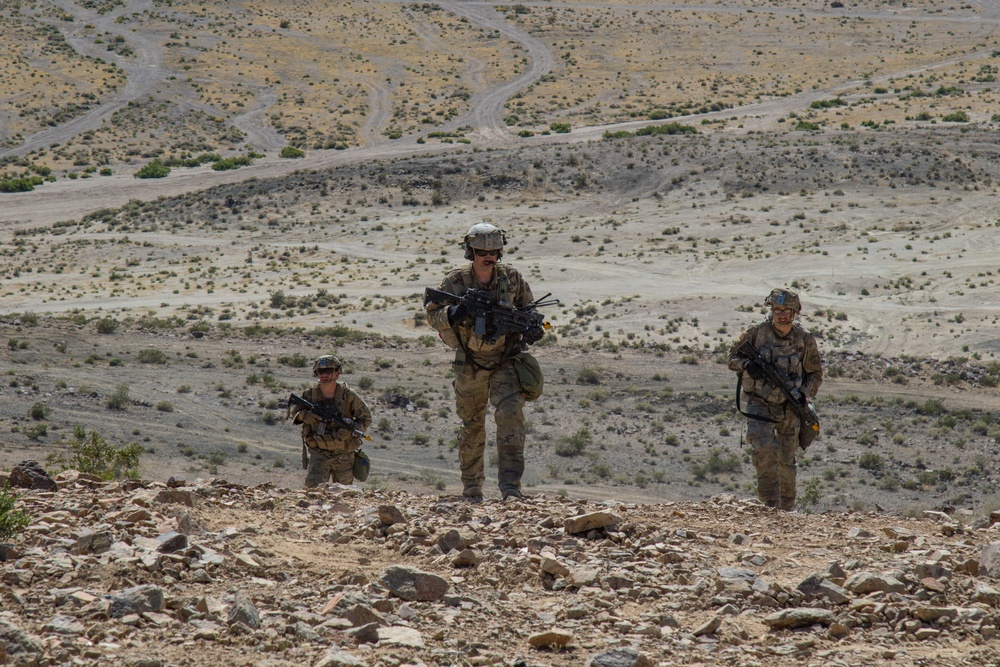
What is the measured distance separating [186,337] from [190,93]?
47101 millimetres

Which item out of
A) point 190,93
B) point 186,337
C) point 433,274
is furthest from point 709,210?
point 190,93

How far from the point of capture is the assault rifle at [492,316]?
775 cm

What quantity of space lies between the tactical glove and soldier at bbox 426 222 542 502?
2030 millimetres

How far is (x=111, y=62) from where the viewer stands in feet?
249

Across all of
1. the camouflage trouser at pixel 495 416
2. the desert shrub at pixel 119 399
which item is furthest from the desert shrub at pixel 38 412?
the camouflage trouser at pixel 495 416

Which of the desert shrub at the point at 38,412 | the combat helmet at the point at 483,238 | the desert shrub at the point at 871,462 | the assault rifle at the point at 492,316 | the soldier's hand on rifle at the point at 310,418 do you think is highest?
the combat helmet at the point at 483,238

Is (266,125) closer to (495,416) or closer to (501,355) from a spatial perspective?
(501,355)

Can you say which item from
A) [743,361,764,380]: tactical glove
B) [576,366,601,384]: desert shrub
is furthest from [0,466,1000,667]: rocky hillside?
[576,366,601,384]: desert shrub

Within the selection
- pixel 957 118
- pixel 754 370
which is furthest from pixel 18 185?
pixel 754 370

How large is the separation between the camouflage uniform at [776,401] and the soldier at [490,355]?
206 centimetres

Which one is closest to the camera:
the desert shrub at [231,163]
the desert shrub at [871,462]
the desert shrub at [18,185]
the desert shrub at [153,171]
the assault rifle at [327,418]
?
the assault rifle at [327,418]

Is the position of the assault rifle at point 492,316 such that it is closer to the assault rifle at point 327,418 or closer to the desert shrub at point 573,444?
the assault rifle at point 327,418

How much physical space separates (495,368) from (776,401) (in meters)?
2.53

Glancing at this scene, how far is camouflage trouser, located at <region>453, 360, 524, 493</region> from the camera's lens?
26.0 ft
